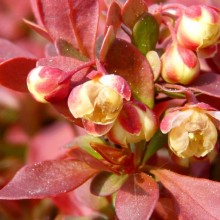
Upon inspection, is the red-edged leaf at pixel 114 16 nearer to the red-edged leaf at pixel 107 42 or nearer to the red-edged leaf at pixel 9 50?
the red-edged leaf at pixel 107 42

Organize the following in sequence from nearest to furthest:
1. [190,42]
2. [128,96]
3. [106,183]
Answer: [128,96]
[190,42]
[106,183]

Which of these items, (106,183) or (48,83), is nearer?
(48,83)

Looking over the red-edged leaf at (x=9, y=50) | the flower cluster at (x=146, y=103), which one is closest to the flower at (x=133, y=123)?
the flower cluster at (x=146, y=103)

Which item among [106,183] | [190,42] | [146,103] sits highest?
[190,42]

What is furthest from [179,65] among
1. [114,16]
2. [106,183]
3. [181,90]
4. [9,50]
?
[9,50]

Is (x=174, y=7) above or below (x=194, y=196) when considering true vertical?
above

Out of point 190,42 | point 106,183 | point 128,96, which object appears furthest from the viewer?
point 106,183

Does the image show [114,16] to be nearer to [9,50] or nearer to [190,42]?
[190,42]
